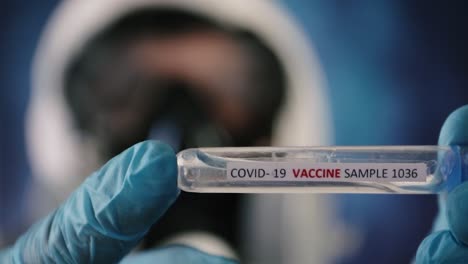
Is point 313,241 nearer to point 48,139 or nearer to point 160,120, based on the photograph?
point 160,120

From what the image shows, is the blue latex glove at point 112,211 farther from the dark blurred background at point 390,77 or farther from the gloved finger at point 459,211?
the dark blurred background at point 390,77

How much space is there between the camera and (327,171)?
0.65 metres

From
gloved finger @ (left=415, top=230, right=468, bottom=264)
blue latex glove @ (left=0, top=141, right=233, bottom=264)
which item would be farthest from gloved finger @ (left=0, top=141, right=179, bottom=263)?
gloved finger @ (left=415, top=230, right=468, bottom=264)

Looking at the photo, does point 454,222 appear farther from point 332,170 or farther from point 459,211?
point 332,170

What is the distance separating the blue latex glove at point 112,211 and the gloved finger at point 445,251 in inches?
13.4

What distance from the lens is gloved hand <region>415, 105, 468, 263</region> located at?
0.64 meters

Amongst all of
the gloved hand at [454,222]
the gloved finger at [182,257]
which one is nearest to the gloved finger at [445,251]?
the gloved hand at [454,222]

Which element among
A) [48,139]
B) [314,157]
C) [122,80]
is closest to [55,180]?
[48,139]

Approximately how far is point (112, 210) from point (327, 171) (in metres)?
0.29

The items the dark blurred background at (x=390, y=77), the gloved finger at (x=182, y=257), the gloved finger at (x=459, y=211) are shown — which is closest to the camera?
the gloved finger at (x=459, y=211)

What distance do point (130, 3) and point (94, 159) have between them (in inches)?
13.3

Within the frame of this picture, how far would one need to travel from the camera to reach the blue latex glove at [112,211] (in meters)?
0.69

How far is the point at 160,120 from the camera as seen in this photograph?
3.59ft

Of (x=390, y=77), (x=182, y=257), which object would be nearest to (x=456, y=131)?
(x=390, y=77)
